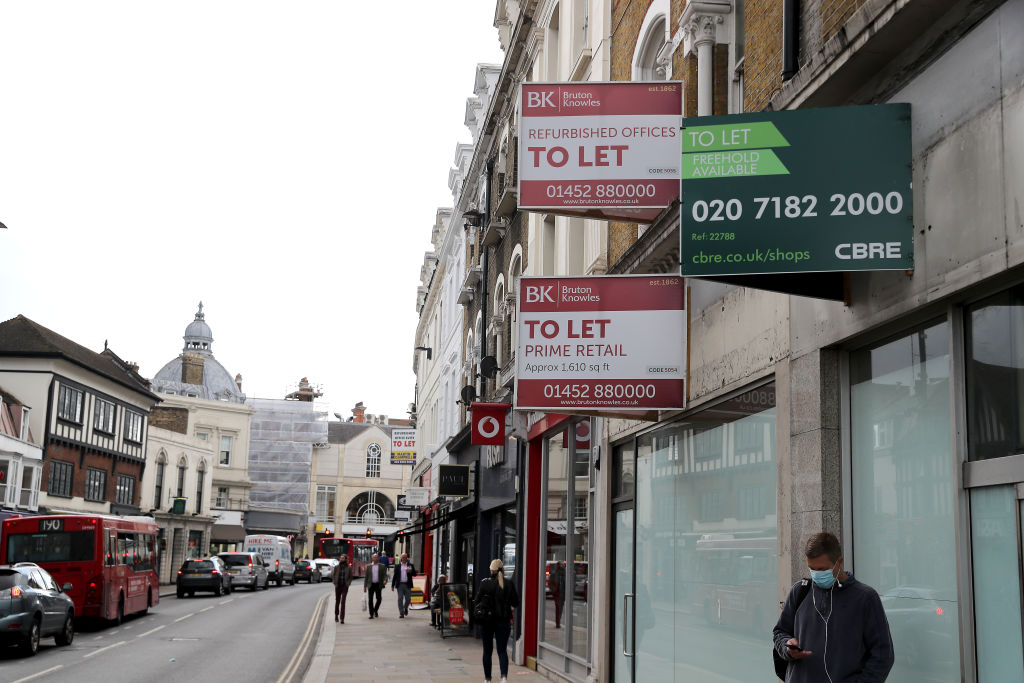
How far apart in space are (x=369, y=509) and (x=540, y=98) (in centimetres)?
9163

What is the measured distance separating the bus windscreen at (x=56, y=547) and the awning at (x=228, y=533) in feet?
149

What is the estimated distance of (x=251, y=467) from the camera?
283 ft

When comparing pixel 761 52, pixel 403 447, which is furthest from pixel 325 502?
pixel 761 52

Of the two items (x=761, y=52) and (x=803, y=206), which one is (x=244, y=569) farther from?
(x=803, y=206)

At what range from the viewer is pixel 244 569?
48.6 m

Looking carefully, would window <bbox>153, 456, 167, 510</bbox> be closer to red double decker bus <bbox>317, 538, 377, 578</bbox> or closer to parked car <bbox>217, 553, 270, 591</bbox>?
parked car <bbox>217, 553, 270, 591</bbox>

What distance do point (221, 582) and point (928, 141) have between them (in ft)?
133

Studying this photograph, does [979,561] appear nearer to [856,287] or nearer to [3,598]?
[856,287]

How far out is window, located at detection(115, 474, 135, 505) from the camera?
169 feet

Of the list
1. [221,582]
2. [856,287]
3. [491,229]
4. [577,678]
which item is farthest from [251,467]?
[856,287]

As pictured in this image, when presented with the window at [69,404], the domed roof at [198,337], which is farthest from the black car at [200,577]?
the domed roof at [198,337]

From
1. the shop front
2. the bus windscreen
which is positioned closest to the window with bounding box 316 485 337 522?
the bus windscreen

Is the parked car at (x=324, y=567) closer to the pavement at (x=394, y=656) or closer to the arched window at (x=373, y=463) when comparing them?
the arched window at (x=373, y=463)

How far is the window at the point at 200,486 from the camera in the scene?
64.1m
